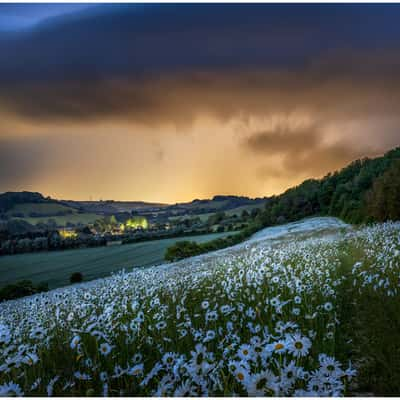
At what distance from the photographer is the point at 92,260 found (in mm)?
14039

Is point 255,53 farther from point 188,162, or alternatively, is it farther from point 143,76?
point 188,162

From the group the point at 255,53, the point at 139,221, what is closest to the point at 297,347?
the point at 255,53

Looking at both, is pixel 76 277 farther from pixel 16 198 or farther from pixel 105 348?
pixel 105 348

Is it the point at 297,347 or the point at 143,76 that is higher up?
the point at 143,76

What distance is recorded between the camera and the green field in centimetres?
1238

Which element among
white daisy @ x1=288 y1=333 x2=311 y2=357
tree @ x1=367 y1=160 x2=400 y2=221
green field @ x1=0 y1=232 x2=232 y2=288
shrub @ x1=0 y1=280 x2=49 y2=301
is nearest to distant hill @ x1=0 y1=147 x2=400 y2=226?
tree @ x1=367 y1=160 x2=400 y2=221

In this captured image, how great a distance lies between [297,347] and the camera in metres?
2.11

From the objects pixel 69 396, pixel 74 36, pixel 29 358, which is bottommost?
pixel 69 396

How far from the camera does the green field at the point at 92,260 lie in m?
12.4

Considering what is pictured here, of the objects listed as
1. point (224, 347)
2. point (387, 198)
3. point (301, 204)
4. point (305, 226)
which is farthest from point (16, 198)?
point (387, 198)

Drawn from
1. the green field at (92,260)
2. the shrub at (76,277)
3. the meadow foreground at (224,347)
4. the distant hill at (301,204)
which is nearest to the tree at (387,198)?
the distant hill at (301,204)

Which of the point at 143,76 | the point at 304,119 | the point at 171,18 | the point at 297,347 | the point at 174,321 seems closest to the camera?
the point at 297,347

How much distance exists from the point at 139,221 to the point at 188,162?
26.2ft

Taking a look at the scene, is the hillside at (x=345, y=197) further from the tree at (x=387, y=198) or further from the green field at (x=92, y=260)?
the green field at (x=92, y=260)
